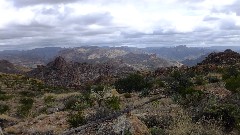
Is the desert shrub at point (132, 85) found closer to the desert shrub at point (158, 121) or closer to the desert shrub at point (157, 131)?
the desert shrub at point (158, 121)

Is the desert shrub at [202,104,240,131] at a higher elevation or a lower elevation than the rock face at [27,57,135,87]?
higher

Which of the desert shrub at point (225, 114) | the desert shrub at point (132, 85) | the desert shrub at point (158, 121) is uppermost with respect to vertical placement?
the desert shrub at point (225, 114)

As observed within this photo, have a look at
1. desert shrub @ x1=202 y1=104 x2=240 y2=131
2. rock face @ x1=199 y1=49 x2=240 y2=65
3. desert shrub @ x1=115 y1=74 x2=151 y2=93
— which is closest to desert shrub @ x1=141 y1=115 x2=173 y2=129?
desert shrub @ x1=202 y1=104 x2=240 y2=131

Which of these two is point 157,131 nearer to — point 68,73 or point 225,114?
point 225,114

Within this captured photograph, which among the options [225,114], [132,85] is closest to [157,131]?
[225,114]

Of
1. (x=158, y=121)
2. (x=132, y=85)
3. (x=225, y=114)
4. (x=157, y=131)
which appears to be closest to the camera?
(x=157, y=131)

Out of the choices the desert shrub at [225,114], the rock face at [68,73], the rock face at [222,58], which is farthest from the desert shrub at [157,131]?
the rock face at [68,73]

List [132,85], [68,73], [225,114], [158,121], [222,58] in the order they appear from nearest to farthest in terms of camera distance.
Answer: [225,114]
[158,121]
[132,85]
[222,58]
[68,73]

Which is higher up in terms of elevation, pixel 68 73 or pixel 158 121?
pixel 158 121

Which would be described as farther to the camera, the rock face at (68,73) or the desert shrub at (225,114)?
the rock face at (68,73)

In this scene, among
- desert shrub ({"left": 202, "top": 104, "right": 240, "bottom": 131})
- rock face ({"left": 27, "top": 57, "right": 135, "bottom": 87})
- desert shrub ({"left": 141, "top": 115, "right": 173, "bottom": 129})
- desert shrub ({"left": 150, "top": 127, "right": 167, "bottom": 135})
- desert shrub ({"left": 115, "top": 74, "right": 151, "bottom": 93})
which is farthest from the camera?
rock face ({"left": 27, "top": 57, "right": 135, "bottom": 87})

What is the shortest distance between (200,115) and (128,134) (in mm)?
3726

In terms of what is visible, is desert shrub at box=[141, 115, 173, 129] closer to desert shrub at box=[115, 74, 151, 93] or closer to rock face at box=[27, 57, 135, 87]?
desert shrub at box=[115, 74, 151, 93]

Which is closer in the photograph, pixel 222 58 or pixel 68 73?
pixel 222 58
